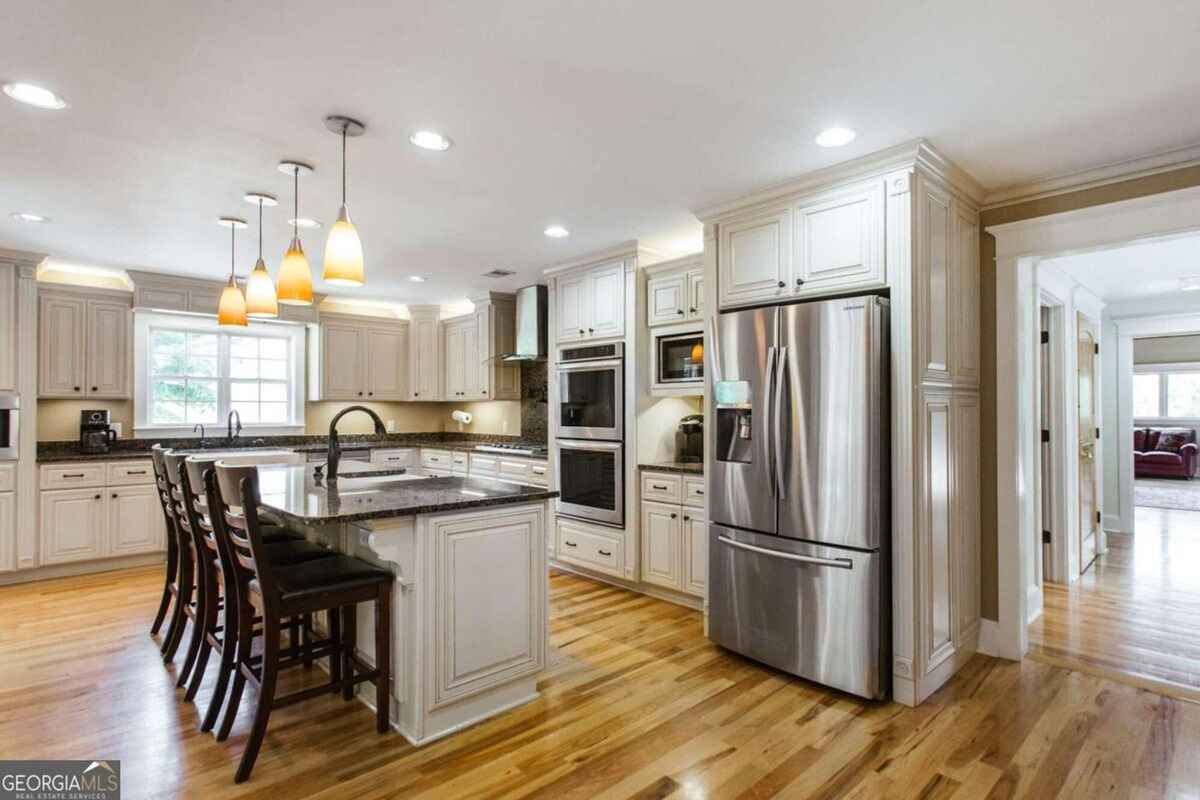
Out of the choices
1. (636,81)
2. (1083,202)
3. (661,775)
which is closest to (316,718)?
(661,775)

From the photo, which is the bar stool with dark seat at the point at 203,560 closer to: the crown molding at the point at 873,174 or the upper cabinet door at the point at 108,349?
the crown molding at the point at 873,174

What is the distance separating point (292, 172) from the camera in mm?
2908

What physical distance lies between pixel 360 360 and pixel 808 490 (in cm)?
503

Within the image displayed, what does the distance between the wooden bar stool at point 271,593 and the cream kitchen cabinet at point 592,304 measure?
8.16 ft

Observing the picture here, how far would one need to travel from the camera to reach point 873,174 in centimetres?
276

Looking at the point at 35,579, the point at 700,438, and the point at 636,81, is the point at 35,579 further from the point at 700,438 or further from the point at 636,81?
the point at 636,81

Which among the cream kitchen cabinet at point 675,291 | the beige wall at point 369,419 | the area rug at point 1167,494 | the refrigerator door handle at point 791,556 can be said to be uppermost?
the cream kitchen cabinet at point 675,291

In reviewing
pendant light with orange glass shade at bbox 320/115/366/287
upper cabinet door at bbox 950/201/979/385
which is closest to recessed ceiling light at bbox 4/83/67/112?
pendant light with orange glass shade at bbox 320/115/366/287

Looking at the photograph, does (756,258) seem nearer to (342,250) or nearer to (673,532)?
(673,532)

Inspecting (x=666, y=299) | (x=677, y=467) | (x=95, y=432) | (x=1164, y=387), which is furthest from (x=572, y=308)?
(x=1164, y=387)

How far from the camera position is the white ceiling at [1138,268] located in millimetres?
3947

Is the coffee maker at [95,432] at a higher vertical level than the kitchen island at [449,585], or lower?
higher

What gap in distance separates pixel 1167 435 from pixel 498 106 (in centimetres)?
1299

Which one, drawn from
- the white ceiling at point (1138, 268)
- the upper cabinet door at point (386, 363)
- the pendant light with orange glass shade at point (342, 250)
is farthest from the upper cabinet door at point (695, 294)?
the upper cabinet door at point (386, 363)
